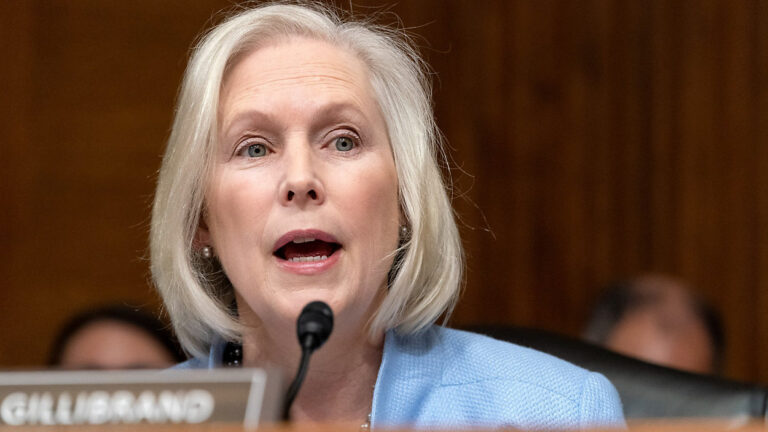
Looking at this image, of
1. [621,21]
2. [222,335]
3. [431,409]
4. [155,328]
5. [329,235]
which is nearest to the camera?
[329,235]

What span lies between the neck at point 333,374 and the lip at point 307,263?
0.16m

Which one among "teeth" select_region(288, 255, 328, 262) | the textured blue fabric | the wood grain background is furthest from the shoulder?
the wood grain background

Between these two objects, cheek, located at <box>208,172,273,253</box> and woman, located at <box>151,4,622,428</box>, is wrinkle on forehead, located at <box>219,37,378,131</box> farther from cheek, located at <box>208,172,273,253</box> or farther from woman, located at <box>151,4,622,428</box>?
cheek, located at <box>208,172,273,253</box>

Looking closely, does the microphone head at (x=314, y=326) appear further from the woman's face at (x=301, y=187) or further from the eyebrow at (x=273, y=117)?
the eyebrow at (x=273, y=117)

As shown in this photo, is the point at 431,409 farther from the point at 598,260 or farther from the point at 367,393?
the point at 598,260

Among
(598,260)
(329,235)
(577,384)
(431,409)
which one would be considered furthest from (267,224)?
(598,260)

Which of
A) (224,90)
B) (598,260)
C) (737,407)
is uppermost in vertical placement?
(224,90)

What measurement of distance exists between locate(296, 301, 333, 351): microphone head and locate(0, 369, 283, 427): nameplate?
267 millimetres

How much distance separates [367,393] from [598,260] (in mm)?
2415

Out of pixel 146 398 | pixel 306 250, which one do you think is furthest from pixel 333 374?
pixel 146 398

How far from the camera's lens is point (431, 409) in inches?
74.0

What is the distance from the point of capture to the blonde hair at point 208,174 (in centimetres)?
191

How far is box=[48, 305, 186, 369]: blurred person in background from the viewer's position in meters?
Result: 3.13

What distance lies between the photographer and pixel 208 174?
6.24 feet
